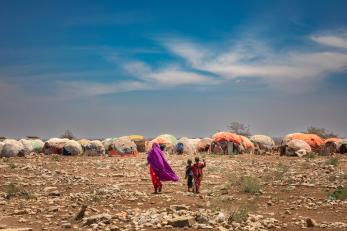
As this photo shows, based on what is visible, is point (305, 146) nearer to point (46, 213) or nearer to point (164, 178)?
point (164, 178)

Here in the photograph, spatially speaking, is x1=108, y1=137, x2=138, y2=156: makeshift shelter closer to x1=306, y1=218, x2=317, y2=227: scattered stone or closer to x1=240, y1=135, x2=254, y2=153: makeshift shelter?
x1=240, y1=135, x2=254, y2=153: makeshift shelter

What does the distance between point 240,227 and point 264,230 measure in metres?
0.52

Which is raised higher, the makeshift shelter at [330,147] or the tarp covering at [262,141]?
the tarp covering at [262,141]

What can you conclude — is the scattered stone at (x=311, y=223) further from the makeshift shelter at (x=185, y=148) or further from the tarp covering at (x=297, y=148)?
the makeshift shelter at (x=185, y=148)

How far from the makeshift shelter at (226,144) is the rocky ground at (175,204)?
735 inches

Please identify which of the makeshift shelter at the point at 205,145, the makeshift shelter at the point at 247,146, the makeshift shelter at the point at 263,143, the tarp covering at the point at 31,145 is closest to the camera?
the makeshift shelter at the point at 247,146

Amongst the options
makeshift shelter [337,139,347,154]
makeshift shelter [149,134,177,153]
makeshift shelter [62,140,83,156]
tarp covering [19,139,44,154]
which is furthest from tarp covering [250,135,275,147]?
tarp covering [19,139,44,154]

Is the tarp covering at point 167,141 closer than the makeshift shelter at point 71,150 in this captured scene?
No

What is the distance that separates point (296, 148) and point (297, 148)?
0.10m

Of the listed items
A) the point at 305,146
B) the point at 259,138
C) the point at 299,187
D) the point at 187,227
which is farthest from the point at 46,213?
the point at 259,138

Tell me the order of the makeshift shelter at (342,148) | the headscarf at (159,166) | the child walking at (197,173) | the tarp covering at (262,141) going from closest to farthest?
the child walking at (197,173) → the headscarf at (159,166) → the makeshift shelter at (342,148) → the tarp covering at (262,141)

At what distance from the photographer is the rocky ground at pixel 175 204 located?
32.6 feet

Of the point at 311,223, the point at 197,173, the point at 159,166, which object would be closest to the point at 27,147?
the point at 159,166

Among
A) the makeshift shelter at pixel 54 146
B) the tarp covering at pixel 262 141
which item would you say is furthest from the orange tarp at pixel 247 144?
the makeshift shelter at pixel 54 146
